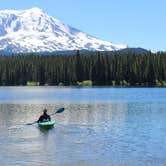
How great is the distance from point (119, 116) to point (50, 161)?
3338cm

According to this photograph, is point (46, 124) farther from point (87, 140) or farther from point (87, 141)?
point (87, 141)

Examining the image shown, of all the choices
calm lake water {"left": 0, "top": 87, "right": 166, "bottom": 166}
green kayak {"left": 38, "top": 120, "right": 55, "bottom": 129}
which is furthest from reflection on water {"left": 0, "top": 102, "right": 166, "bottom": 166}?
green kayak {"left": 38, "top": 120, "right": 55, "bottom": 129}

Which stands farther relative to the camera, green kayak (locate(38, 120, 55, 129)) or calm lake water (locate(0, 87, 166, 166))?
green kayak (locate(38, 120, 55, 129))

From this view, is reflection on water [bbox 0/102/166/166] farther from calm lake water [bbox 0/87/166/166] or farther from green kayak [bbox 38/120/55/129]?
green kayak [bbox 38/120/55/129]

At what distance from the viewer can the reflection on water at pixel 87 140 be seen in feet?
118

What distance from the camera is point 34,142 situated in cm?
4491

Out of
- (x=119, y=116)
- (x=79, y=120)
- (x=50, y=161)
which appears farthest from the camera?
(x=119, y=116)

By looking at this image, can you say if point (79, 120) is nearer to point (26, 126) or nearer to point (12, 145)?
point (26, 126)

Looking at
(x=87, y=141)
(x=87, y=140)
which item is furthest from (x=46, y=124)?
(x=87, y=141)

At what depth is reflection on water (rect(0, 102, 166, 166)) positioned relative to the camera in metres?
36.1

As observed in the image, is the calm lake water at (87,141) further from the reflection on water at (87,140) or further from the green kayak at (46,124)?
the green kayak at (46,124)

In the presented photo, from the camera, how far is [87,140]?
4516 centimetres

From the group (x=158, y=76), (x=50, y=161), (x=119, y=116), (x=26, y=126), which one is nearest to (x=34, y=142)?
(x=50, y=161)

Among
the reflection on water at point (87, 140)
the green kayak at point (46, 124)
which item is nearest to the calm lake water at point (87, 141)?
the reflection on water at point (87, 140)
